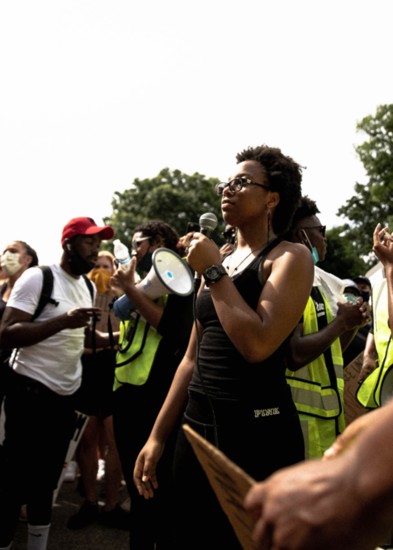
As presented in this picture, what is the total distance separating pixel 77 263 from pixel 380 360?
6.98ft

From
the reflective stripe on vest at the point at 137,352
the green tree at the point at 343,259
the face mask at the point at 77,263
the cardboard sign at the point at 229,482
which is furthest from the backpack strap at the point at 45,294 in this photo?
the green tree at the point at 343,259

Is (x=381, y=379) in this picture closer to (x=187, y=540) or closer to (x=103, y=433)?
(x=187, y=540)

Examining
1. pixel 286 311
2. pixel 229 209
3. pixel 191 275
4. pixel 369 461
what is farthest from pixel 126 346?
pixel 369 461

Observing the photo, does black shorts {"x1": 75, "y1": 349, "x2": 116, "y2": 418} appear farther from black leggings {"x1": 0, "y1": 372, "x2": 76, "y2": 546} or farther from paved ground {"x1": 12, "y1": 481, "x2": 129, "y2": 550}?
paved ground {"x1": 12, "y1": 481, "x2": 129, "y2": 550}

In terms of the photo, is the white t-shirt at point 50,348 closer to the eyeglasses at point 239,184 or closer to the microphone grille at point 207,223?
the microphone grille at point 207,223

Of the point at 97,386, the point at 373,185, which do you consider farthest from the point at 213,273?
the point at 373,185

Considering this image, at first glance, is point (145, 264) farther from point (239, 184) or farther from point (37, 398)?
point (239, 184)

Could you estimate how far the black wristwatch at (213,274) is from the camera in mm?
2004

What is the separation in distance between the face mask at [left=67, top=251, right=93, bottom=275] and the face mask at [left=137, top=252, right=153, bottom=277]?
14.6 inches

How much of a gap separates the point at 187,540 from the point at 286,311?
0.85 m

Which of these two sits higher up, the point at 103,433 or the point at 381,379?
the point at 381,379

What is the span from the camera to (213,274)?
2.01 metres

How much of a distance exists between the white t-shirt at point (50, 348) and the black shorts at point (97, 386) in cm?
47

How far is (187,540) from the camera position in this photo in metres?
2.01
